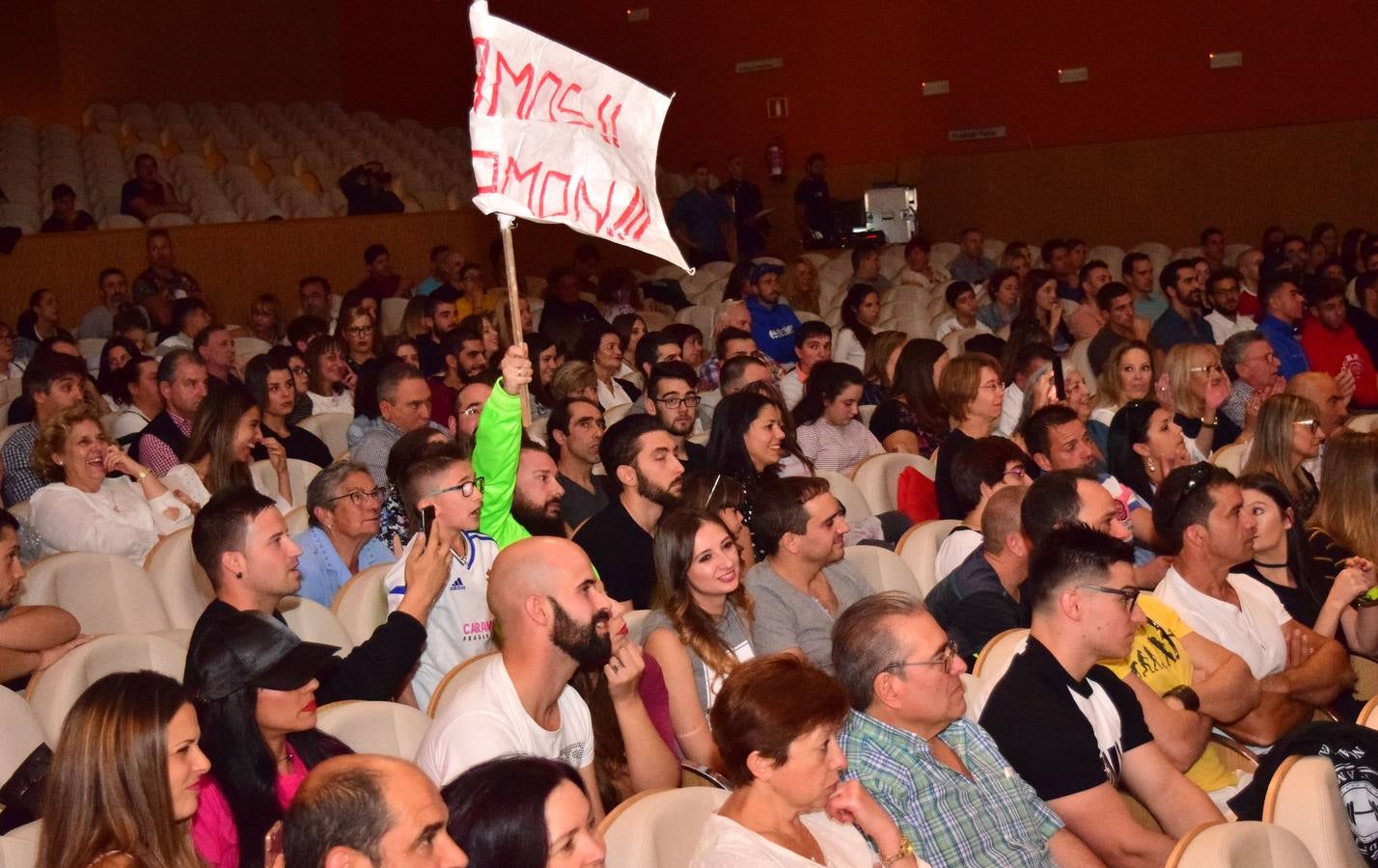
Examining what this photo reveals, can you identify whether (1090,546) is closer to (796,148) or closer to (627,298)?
(627,298)

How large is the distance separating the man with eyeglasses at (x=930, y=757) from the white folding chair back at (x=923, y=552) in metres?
1.49

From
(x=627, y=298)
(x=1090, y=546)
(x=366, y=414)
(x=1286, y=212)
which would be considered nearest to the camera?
(x=1090, y=546)

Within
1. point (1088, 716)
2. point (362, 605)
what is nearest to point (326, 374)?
point (362, 605)

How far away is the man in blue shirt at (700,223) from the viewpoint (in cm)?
1276

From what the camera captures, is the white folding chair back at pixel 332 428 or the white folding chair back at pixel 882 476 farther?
the white folding chair back at pixel 332 428

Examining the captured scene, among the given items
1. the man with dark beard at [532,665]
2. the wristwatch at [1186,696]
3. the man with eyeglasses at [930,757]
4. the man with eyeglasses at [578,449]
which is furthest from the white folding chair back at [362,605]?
the wristwatch at [1186,696]

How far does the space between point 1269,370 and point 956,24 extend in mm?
8331

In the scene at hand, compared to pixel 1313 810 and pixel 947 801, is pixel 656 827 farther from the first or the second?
pixel 1313 810

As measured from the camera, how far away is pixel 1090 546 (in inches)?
131

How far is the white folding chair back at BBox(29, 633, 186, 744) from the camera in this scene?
3293mm

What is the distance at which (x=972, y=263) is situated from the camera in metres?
11.9

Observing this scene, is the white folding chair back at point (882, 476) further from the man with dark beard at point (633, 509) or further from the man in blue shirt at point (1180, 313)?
the man in blue shirt at point (1180, 313)

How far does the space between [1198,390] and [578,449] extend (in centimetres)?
274

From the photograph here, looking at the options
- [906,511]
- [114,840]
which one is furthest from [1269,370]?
[114,840]
